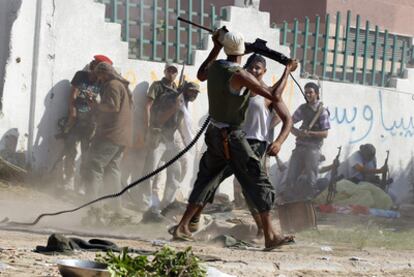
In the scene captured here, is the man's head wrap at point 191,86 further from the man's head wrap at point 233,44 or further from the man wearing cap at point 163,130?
the man's head wrap at point 233,44

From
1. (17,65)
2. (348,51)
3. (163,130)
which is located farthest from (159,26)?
(348,51)

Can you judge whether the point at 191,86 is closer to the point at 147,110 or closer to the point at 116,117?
the point at 147,110

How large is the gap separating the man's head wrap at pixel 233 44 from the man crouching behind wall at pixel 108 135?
432 centimetres

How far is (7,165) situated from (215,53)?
477 cm

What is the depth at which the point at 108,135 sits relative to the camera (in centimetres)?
1309

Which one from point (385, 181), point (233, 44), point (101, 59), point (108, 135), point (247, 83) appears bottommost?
point (385, 181)

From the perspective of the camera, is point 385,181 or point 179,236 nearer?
point 179,236

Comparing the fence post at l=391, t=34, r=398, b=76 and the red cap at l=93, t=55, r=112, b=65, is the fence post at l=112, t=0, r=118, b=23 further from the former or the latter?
the fence post at l=391, t=34, r=398, b=76

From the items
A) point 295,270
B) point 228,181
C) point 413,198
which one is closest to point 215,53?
point 295,270

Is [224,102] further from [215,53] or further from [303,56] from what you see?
[303,56]

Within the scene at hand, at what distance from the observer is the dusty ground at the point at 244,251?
7580mm

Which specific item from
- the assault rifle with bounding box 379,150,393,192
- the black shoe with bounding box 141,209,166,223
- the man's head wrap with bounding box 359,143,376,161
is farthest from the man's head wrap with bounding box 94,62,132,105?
the assault rifle with bounding box 379,150,393,192

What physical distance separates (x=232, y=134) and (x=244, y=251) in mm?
997

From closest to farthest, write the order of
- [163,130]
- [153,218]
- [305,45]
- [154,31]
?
[153,218] < [163,130] < [154,31] < [305,45]
